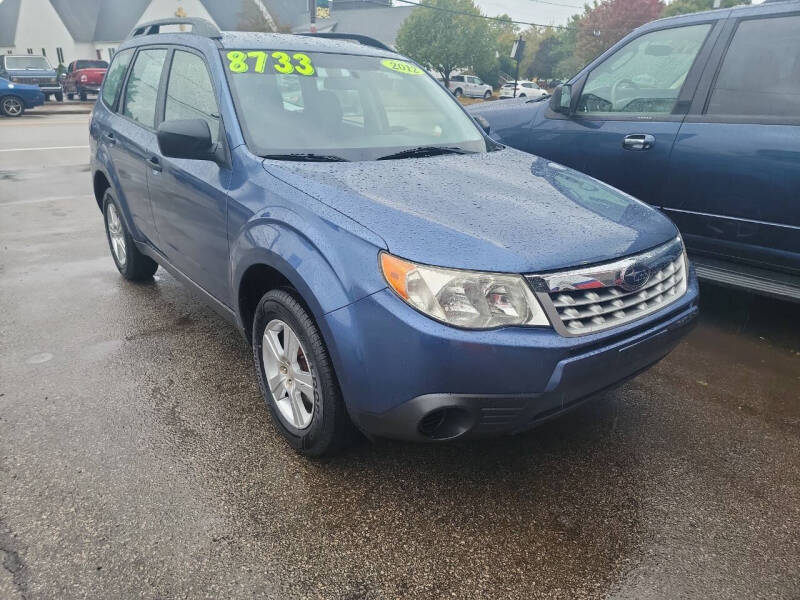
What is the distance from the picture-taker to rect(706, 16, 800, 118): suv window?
11.5 feet

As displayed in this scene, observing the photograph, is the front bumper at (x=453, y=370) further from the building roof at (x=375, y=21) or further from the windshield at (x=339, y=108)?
the building roof at (x=375, y=21)

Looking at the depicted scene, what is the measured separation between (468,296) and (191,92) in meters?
2.13

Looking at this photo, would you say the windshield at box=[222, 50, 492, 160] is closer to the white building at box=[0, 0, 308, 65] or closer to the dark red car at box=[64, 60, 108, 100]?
the dark red car at box=[64, 60, 108, 100]

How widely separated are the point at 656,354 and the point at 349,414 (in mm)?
1225

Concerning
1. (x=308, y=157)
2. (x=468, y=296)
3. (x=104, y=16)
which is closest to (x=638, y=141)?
(x=308, y=157)

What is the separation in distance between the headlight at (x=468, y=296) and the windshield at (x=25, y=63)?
27552 mm

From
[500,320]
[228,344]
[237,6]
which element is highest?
[237,6]

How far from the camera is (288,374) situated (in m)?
2.56

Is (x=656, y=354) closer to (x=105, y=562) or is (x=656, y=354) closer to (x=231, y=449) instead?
(x=231, y=449)

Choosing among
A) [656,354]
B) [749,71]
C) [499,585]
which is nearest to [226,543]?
[499,585]

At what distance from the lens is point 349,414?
2.23 m

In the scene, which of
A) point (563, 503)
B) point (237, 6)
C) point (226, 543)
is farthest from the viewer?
point (237, 6)

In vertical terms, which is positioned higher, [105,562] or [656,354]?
[656,354]

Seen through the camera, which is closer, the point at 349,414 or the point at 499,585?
the point at 499,585
